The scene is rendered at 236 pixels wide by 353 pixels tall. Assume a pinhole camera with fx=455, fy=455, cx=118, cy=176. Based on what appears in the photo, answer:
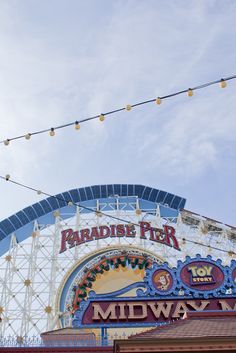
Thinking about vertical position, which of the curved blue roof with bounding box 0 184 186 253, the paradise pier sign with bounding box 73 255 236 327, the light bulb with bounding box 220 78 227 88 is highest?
the curved blue roof with bounding box 0 184 186 253

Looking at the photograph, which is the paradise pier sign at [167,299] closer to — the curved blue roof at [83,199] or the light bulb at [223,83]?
the light bulb at [223,83]

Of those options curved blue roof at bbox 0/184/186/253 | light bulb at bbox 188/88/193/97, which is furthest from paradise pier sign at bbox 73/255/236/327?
curved blue roof at bbox 0/184/186/253

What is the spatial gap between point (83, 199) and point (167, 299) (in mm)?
12790

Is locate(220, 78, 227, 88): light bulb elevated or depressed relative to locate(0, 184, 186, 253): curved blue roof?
depressed

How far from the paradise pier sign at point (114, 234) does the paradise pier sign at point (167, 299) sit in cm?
995

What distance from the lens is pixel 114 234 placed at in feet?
81.2

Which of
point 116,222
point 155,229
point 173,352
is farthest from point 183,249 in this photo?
point 173,352

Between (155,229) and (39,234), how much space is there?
6.35 m

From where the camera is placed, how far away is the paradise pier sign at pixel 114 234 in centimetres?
2442

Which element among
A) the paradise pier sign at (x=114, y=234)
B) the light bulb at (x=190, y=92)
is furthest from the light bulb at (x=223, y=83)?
the paradise pier sign at (x=114, y=234)

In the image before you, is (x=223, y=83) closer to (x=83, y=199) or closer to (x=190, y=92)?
(x=190, y=92)

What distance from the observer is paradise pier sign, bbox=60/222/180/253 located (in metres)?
24.4

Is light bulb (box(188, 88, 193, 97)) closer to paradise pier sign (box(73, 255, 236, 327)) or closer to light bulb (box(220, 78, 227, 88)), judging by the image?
light bulb (box(220, 78, 227, 88))

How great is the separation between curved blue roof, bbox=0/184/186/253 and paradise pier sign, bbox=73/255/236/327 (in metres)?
11.6
